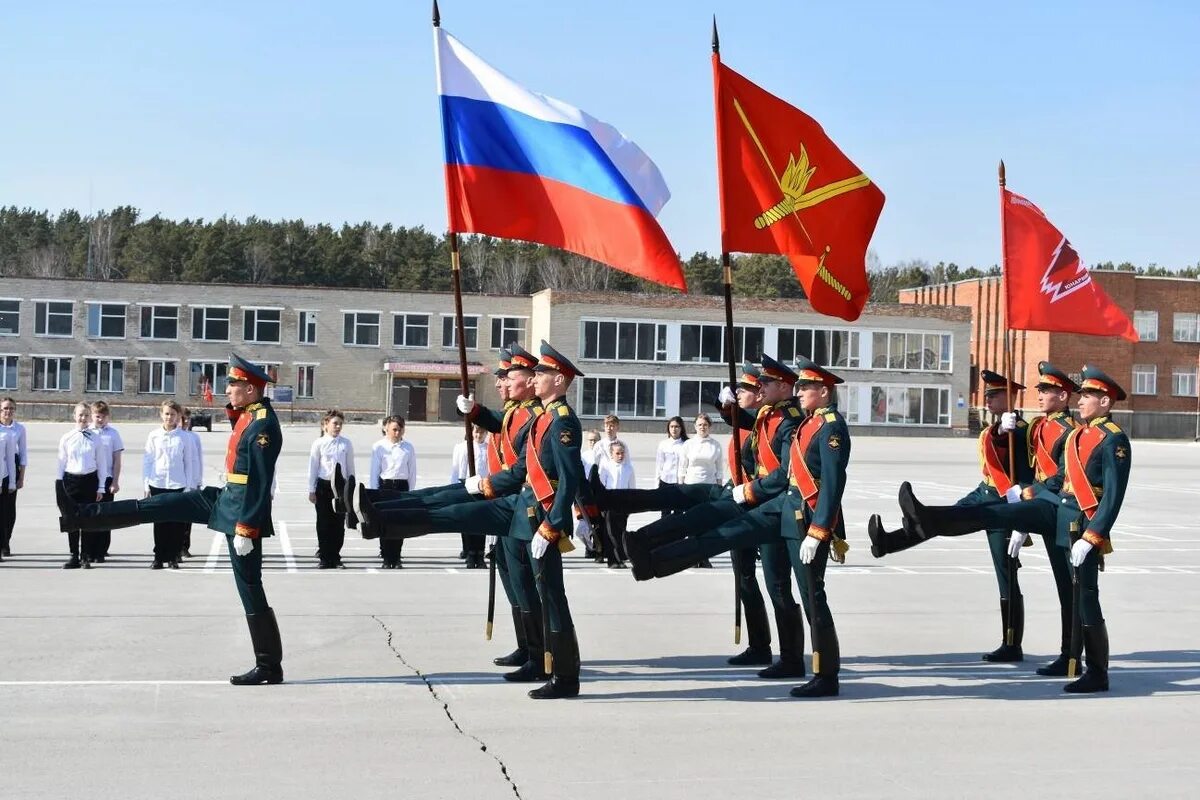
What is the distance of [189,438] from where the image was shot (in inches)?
665

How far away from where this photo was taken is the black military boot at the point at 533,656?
9.61m

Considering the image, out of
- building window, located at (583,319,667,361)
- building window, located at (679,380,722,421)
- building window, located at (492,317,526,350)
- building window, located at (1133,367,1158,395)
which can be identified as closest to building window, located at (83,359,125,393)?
building window, located at (492,317,526,350)

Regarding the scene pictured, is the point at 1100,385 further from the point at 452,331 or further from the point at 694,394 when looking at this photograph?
the point at 452,331

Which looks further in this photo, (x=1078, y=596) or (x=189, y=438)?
(x=189, y=438)

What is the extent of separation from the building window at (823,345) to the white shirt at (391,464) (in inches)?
2394

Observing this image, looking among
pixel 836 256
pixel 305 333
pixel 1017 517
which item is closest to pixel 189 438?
pixel 836 256

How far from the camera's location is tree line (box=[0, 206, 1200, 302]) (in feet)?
409

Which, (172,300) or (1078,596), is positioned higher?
(172,300)

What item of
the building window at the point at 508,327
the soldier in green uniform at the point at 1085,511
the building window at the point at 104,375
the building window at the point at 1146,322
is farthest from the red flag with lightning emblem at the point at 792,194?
the building window at the point at 1146,322

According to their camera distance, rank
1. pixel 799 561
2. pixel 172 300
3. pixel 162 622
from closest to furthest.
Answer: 1. pixel 799 561
2. pixel 162 622
3. pixel 172 300

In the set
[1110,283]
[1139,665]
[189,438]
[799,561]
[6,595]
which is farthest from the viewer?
[1110,283]

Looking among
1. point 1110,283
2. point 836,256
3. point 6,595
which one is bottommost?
point 6,595

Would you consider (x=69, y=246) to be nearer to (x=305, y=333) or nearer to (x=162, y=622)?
(x=305, y=333)

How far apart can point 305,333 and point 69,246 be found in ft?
239
